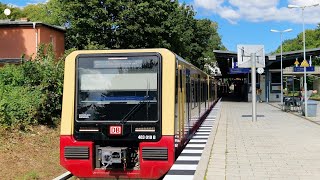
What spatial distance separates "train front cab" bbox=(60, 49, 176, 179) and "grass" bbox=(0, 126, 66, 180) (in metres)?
1.47

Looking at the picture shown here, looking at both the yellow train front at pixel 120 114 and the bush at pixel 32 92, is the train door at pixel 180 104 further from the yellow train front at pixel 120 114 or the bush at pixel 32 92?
the bush at pixel 32 92

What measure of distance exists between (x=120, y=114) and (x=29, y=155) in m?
3.87

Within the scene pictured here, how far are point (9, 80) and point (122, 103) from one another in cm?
835

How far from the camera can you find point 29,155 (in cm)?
1164

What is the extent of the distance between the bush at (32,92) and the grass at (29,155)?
1.74ft

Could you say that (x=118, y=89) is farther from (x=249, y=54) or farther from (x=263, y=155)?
(x=249, y=54)

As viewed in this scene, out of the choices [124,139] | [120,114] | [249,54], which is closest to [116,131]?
[124,139]

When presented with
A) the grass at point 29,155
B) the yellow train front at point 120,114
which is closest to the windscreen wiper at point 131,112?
the yellow train front at point 120,114

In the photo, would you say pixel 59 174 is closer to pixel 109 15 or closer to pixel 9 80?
pixel 9 80

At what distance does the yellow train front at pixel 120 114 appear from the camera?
28.6ft

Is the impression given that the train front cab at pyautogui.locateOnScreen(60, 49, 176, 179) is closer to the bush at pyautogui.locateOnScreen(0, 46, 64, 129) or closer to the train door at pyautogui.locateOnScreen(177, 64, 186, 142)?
the train door at pyautogui.locateOnScreen(177, 64, 186, 142)

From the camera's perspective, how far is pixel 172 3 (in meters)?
40.9

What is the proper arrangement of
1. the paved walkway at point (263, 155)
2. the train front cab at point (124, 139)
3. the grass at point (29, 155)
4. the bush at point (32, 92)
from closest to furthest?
the paved walkway at point (263, 155), the train front cab at point (124, 139), the grass at point (29, 155), the bush at point (32, 92)

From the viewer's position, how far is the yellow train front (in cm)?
873
